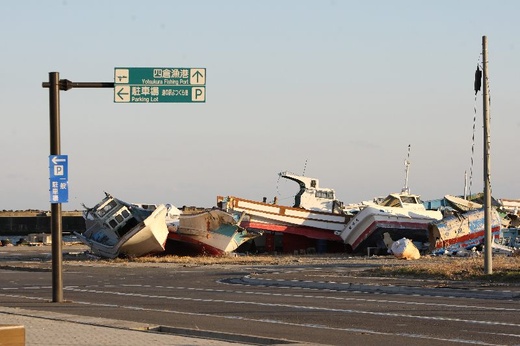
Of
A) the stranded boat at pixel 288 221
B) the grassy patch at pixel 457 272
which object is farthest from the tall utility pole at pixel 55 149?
the stranded boat at pixel 288 221

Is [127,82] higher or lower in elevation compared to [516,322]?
higher

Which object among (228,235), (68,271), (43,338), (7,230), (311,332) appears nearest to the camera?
(43,338)

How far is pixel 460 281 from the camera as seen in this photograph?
99.2 ft

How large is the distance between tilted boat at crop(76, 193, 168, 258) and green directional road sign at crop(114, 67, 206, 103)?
24.8m

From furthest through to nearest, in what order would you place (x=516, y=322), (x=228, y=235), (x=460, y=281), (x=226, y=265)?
(x=228, y=235) < (x=226, y=265) < (x=460, y=281) < (x=516, y=322)

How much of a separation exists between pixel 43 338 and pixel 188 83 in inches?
410

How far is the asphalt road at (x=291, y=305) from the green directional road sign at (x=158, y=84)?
4.92 meters

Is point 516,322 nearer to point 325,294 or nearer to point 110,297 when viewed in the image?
point 325,294

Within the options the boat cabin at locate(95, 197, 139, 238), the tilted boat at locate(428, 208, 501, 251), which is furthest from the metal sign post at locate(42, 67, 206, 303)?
the tilted boat at locate(428, 208, 501, 251)

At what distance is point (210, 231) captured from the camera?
54.2m

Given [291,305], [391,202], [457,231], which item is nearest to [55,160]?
[291,305]

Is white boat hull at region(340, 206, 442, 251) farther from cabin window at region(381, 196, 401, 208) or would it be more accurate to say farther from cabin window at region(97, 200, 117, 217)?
cabin window at region(97, 200, 117, 217)

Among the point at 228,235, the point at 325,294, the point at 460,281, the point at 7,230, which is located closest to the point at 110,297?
the point at 325,294

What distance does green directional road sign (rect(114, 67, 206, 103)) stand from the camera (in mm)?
25000
